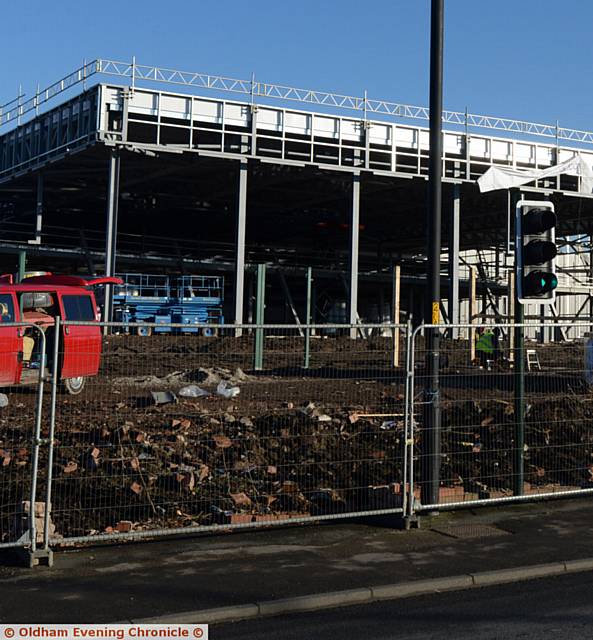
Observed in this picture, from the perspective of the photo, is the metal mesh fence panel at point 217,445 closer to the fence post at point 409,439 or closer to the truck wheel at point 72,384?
the fence post at point 409,439

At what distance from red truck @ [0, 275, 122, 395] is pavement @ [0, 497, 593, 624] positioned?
14.5ft

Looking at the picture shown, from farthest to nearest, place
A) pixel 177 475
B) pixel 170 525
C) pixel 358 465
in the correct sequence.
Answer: pixel 358 465 → pixel 177 475 → pixel 170 525

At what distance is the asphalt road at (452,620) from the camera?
604 cm

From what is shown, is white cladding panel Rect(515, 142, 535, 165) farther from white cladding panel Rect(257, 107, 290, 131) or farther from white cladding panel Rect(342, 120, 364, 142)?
white cladding panel Rect(257, 107, 290, 131)

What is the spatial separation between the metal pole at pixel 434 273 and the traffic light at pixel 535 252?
118 centimetres

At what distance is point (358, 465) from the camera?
35.0 feet

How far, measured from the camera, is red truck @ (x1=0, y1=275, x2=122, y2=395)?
13547mm

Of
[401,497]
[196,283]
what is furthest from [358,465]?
[196,283]

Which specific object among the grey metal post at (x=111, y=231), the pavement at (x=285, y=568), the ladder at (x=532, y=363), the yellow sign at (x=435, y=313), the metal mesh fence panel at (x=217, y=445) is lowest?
the pavement at (x=285, y=568)

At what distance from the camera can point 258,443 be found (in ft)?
35.5

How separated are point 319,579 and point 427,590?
0.89m

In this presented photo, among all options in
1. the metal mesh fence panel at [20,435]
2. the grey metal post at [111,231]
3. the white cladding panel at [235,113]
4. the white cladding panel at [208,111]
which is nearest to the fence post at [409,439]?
the metal mesh fence panel at [20,435]

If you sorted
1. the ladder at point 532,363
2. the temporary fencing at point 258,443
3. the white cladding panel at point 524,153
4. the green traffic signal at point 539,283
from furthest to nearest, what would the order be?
1. the white cladding panel at point 524,153
2. the ladder at point 532,363
3. the green traffic signal at point 539,283
4. the temporary fencing at point 258,443

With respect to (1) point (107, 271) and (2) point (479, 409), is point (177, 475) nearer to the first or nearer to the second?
(2) point (479, 409)
